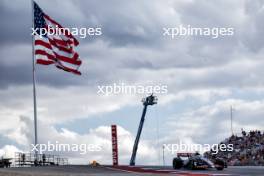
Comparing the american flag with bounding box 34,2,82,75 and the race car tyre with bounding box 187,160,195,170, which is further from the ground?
the american flag with bounding box 34,2,82,75

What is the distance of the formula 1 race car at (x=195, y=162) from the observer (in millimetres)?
36875

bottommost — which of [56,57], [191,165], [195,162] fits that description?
[191,165]

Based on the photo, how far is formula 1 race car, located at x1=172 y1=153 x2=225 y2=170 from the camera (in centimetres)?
3688

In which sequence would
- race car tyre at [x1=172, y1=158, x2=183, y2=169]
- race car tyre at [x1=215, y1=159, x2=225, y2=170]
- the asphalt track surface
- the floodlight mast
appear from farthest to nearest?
the floodlight mast → race car tyre at [x1=172, y1=158, x2=183, y2=169] → race car tyre at [x1=215, y1=159, x2=225, y2=170] → the asphalt track surface

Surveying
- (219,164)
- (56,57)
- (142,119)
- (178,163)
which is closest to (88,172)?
(219,164)

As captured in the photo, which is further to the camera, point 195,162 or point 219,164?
point 195,162

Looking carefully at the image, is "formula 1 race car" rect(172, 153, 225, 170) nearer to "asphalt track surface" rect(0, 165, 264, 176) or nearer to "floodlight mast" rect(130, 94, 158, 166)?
"asphalt track surface" rect(0, 165, 264, 176)

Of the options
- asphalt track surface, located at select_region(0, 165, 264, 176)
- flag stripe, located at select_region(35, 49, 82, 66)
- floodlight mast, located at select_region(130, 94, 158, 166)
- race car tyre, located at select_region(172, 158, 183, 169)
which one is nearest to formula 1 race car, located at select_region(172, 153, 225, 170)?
race car tyre, located at select_region(172, 158, 183, 169)

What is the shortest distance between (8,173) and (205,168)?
13983 millimetres

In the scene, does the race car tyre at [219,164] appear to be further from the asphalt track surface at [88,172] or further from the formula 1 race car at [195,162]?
the asphalt track surface at [88,172]

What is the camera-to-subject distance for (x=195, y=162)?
37.4 metres

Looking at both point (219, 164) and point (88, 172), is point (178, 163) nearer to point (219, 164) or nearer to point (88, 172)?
point (219, 164)

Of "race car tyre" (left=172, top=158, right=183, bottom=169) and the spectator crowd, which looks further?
the spectator crowd

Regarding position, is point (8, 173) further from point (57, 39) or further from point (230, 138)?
point (230, 138)
